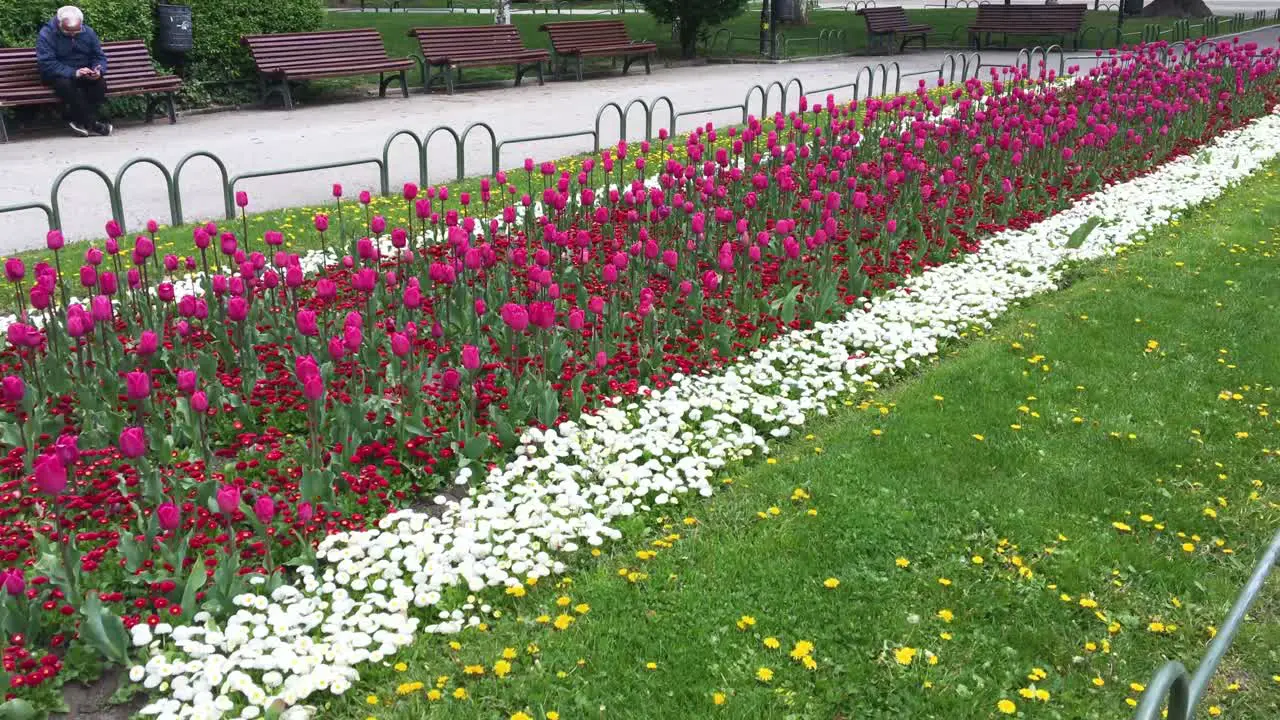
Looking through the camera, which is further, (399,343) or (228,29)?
(228,29)

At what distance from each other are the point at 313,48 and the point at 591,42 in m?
6.32

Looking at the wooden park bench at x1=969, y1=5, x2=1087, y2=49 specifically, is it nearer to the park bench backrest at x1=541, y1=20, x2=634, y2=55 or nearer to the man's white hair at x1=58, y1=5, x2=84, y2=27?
the park bench backrest at x1=541, y1=20, x2=634, y2=55

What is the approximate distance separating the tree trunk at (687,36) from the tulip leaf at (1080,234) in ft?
58.3

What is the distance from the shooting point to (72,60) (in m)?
13.7

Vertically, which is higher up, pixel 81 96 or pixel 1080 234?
pixel 81 96

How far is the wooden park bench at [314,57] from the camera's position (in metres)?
16.9

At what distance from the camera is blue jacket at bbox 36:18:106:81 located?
13.6 metres

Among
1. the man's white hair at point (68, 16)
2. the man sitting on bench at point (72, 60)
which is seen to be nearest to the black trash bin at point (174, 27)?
the man sitting on bench at point (72, 60)

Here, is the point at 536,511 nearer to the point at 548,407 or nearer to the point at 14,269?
the point at 548,407

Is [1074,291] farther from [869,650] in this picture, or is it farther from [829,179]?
[869,650]

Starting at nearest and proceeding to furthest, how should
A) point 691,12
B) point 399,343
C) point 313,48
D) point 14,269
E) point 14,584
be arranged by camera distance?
point 14,584
point 399,343
point 14,269
point 313,48
point 691,12

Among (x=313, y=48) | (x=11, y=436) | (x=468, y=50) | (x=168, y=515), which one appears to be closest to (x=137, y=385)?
(x=168, y=515)

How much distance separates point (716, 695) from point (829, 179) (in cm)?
683

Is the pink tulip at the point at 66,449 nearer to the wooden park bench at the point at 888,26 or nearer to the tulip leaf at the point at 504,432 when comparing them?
the tulip leaf at the point at 504,432
